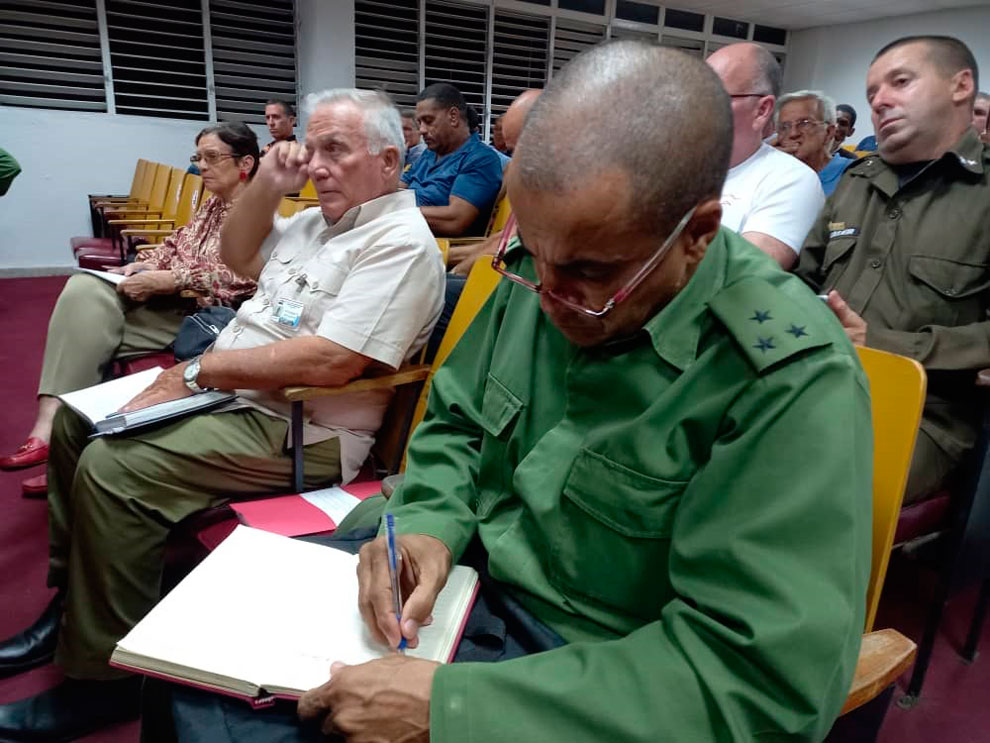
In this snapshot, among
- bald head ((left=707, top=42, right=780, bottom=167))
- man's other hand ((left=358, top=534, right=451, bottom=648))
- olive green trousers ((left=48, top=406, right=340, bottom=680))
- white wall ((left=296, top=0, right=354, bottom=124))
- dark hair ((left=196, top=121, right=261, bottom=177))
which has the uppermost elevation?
white wall ((left=296, top=0, right=354, bottom=124))

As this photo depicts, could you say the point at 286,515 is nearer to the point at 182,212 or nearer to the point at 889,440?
the point at 889,440

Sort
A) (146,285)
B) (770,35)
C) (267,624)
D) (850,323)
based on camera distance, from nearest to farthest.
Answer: (267,624) → (850,323) → (146,285) → (770,35)

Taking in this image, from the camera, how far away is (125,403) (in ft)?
5.72

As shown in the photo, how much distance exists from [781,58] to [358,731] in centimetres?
1187

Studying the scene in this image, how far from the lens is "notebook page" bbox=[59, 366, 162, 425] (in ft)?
5.47

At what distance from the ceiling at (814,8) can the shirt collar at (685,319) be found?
9361mm

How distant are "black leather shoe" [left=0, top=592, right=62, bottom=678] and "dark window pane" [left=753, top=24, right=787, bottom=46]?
11.1 meters

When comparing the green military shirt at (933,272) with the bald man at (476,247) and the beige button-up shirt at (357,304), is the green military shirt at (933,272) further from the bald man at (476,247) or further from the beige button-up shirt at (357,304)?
the beige button-up shirt at (357,304)

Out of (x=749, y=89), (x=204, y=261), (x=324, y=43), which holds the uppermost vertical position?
(x=324, y=43)

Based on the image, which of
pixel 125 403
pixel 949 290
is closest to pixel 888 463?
pixel 949 290

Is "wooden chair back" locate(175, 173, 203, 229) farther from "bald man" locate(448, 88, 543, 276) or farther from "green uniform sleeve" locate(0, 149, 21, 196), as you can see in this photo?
"bald man" locate(448, 88, 543, 276)

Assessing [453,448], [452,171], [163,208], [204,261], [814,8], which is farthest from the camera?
[814,8]

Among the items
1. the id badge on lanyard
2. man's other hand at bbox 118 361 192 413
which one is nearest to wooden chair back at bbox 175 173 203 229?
man's other hand at bbox 118 361 192 413

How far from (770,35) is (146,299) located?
10502mm
